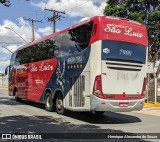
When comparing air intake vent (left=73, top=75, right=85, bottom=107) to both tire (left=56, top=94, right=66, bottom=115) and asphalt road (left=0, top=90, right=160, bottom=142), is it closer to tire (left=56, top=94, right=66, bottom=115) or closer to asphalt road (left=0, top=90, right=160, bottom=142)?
asphalt road (left=0, top=90, right=160, bottom=142)

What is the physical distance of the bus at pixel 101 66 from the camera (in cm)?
1292

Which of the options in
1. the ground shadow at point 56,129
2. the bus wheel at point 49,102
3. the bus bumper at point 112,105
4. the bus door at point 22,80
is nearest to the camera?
the ground shadow at point 56,129

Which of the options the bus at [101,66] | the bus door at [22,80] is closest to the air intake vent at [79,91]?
the bus at [101,66]

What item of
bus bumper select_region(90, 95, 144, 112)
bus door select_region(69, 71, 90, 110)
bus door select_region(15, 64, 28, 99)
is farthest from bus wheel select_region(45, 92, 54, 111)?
bus bumper select_region(90, 95, 144, 112)

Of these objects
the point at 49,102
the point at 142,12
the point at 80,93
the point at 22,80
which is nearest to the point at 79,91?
the point at 80,93

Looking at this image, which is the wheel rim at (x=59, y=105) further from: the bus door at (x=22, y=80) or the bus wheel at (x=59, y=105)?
the bus door at (x=22, y=80)

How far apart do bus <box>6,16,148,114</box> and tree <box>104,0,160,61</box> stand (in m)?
10.1

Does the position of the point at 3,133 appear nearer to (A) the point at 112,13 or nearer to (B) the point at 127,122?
(B) the point at 127,122

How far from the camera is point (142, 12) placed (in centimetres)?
2530

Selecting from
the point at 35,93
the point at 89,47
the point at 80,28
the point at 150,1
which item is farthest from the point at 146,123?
the point at 150,1

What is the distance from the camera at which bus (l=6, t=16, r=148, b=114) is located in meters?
12.9

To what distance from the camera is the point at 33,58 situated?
→ 19.6 meters

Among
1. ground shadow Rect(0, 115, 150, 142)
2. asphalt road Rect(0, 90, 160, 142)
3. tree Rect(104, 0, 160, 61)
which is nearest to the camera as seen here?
ground shadow Rect(0, 115, 150, 142)

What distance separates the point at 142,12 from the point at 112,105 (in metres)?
13.8
